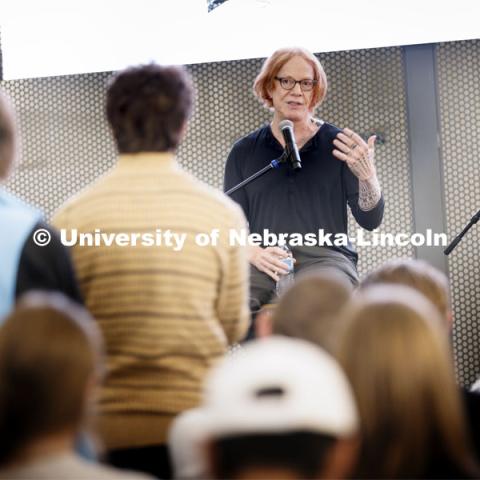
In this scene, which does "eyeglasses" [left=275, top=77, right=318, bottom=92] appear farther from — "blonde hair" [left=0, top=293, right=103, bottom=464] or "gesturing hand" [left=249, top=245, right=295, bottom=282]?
"blonde hair" [left=0, top=293, right=103, bottom=464]

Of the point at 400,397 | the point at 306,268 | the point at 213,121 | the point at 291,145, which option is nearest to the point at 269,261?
the point at 306,268

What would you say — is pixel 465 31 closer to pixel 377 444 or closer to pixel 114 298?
pixel 114 298

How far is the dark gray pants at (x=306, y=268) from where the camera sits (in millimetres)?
3393

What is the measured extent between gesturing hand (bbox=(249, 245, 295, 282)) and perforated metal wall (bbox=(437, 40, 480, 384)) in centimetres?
113

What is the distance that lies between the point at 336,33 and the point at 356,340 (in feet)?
A: 9.78

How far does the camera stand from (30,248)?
6.66ft

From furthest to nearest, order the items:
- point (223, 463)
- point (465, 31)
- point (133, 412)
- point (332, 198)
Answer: point (465, 31) → point (332, 198) → point (133, 412) → point (223, 463)

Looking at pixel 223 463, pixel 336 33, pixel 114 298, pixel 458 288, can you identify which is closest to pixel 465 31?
pixel 336 33

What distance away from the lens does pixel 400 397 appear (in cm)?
145

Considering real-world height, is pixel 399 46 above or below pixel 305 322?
above

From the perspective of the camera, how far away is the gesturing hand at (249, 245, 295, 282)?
11.0 ft

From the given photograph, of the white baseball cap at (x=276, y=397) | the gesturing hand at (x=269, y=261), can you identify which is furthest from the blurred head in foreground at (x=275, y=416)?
the gesturing hand at (x=269, y=261)

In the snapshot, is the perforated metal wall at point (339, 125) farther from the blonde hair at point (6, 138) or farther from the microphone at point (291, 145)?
the blonde hair at point (6, 138)

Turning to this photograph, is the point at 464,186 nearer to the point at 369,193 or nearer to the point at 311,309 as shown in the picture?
the point at 369,193
